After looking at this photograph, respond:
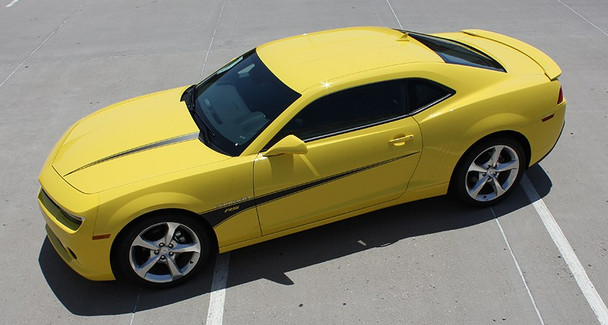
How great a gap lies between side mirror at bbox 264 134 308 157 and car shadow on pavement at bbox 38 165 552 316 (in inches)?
39.3

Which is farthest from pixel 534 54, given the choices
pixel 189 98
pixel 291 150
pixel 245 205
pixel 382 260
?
pixel 189 98

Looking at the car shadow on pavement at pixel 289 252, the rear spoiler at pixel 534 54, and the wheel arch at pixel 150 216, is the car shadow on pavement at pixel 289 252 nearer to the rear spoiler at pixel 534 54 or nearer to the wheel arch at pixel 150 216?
the wheel arch at pixel 150 216

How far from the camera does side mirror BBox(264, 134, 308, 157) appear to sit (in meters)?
3.94

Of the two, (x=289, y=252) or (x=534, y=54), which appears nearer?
(x=289, y=252)

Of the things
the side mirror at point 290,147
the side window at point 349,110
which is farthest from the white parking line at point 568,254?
the side mirror at point 290,147

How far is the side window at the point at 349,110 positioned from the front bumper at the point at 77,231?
1377 millimetres

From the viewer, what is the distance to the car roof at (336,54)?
4.32 metres

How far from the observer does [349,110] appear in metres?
4.24

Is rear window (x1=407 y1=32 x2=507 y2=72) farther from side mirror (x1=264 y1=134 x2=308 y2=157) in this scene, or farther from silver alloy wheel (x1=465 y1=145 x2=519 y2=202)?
side mirror (x1=264 y1=134 x2=308 y2=157)

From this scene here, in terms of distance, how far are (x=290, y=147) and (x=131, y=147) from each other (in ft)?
4.25

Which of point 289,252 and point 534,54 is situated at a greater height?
point 534,54

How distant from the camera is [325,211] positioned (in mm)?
4348

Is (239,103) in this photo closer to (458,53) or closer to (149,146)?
(149,146)

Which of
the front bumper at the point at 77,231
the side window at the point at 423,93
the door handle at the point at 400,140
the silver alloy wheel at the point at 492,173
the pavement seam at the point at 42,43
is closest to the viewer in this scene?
the front bumper at the point at 77,231
